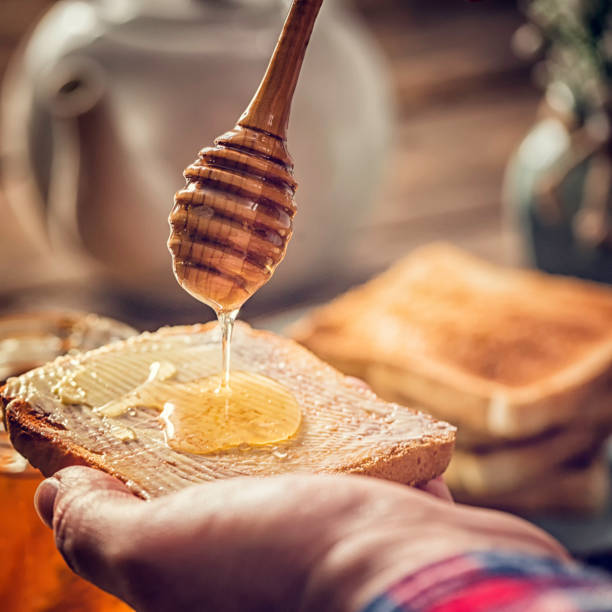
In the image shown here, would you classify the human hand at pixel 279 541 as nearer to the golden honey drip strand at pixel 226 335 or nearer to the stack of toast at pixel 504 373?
the golden honey drip strand at pixel 226 335

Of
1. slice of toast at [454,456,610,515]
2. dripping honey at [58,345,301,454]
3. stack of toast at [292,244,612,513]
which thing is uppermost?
dripping honey at [58,345,301,454]

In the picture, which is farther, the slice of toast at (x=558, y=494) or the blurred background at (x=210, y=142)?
the blurred background at (x=210, y=142)

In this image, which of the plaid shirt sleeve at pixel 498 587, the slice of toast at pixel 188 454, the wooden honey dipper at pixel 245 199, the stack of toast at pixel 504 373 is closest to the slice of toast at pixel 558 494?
the stack of toast at pixel 504 373

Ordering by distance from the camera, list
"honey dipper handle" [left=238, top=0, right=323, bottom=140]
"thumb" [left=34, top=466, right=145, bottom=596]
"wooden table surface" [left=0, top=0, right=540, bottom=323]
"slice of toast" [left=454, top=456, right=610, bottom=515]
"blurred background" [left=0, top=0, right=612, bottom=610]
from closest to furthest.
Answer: "thumb" [left=34, top=466, right=145, bottom=596] → "honey dipper handle" [left=238, top=0, right=323, bottom=140] → "slice of toast" [left=454, top=456, right=610, bottom=515] → "blurred background" [left=0, top=0, right=612, bottom=610] → "wooden table surface" [left=0, top=0, right=540, bottom=323]

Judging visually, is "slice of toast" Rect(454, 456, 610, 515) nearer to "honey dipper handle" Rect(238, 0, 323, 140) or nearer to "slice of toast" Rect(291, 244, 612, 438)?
"slice of toast" Rect(291, 244, 612, 438)

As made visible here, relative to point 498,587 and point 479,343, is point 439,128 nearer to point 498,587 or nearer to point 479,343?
point 479,343

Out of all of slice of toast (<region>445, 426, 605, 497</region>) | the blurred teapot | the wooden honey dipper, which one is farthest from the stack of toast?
the wooden honey dipper

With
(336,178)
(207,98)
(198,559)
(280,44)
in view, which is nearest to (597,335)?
(336,178)
